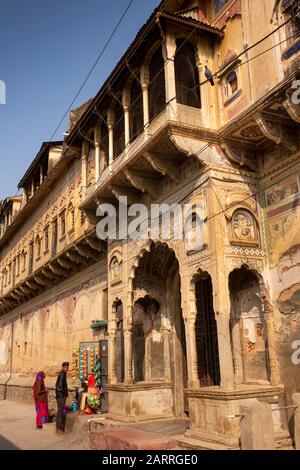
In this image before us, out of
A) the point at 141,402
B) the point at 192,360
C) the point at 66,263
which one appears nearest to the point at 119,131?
the point at 192,360

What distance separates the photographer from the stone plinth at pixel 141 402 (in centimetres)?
1110

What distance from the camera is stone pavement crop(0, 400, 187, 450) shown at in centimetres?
828

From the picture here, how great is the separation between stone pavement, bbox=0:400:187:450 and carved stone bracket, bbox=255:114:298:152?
5.91 metres

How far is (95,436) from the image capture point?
937 cm

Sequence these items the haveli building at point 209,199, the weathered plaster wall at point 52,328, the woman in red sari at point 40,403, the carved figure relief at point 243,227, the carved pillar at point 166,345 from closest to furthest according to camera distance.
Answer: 1. the haveli building at point 209,199
2. the carved figure relief at point 243,227
3. the carved pillar at point 166,345
4. the woman in red sari at point 40,403
5. the weathered plaster wall at point 52,328

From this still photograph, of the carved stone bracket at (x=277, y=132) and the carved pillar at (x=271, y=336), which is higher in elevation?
the carved stone bracket at (x=277, y=132)

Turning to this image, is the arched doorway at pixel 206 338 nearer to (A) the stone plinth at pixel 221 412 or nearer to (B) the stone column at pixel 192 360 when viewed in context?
(B) the stone column at pixel 192 360

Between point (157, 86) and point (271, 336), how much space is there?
244 inches

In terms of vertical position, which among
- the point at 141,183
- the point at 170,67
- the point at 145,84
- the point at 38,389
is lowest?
the point at 38,389

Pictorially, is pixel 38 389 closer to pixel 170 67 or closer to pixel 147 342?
pixel 147 342

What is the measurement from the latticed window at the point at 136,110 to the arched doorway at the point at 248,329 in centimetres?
456

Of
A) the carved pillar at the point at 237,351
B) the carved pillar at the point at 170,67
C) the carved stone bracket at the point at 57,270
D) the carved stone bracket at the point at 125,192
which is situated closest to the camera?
the carved pillar at the point at 237,351

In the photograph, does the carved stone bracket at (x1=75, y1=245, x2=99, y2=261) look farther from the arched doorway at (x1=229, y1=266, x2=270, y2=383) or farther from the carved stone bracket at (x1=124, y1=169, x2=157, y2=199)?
the arched doorway at (x1=229, y1=266, x2=270, y2=383)

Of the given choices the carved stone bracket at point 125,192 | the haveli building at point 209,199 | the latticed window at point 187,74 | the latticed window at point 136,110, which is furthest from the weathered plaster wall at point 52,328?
the latticed window at point 187,74
